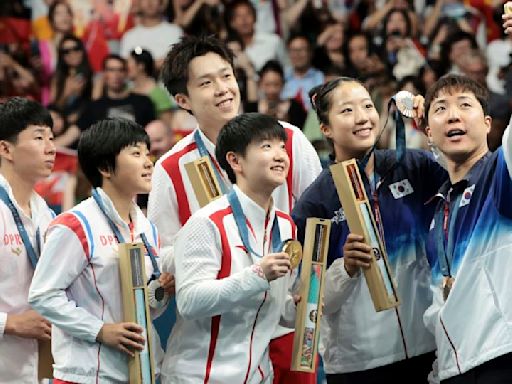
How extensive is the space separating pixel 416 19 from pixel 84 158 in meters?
5.87

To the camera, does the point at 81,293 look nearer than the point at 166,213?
Yes

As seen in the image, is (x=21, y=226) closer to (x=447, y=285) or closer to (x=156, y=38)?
(x=447, y=285)

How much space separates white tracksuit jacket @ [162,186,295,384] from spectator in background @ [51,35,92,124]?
6.01m

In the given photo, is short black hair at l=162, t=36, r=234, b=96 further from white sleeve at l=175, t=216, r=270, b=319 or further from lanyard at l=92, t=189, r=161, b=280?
white sleeve at l=175, t=216, r=270, b=319

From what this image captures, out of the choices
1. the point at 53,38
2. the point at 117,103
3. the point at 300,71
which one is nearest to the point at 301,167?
the point at 117,103

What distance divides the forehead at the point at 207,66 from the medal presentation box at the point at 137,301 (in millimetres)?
1060

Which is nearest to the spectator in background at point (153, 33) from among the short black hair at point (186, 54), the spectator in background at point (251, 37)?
the spectator in background at point (251, 37)

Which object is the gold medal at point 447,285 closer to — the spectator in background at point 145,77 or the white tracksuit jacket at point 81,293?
the white tracksuit jacket at point 81,293

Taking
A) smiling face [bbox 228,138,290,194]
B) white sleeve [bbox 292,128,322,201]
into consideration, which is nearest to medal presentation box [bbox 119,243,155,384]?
smiling face [bbox 228,138,290,194]

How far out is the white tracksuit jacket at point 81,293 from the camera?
4.29 metres

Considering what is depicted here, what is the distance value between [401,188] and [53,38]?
6735 millimetres

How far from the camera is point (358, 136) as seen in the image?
15.4 feet

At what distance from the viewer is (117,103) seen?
9.62 meters

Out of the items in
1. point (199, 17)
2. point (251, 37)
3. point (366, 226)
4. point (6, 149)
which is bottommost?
point (366, 226)
